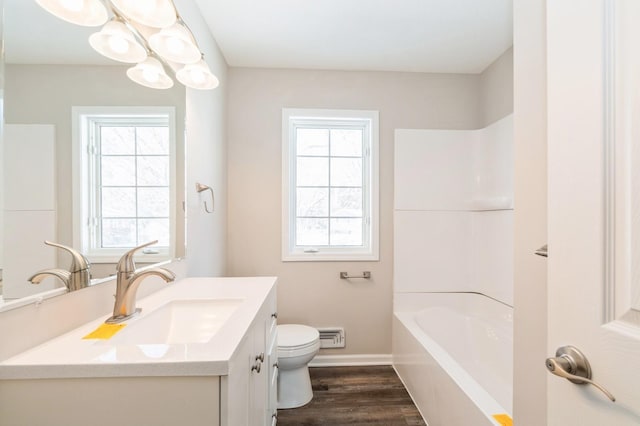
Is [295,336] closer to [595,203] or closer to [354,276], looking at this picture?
[354,276]

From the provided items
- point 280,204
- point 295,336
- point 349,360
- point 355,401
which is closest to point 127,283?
point 295,336

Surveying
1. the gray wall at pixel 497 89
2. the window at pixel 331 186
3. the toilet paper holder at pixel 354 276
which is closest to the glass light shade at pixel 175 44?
the window at pixel 331 186

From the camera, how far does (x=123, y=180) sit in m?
1.06

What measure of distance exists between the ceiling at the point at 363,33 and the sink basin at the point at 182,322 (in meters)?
1.70

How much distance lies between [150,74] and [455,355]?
8.73 ft

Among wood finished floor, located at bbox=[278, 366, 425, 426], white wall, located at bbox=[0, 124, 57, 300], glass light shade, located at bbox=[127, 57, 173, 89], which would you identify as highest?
glass light shade, located at bbox=[127, 57, 173, 89]

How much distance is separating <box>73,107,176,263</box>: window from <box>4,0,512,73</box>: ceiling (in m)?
0.96

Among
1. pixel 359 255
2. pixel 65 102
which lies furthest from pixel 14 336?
pixel 359 255

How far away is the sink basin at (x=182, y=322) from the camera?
0.94 m

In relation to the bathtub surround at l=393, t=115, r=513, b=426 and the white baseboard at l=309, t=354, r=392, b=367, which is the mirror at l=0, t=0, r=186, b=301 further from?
the bathtub surround at l=393, t=115, r=513, b=426

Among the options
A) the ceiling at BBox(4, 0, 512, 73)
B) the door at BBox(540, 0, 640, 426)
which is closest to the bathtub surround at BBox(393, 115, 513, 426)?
the ceiling at BBox(4, 0, 512, 73)

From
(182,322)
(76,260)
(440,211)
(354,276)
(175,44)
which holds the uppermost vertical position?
(175,44)

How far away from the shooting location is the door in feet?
1.47

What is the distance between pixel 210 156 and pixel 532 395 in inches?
77.4
